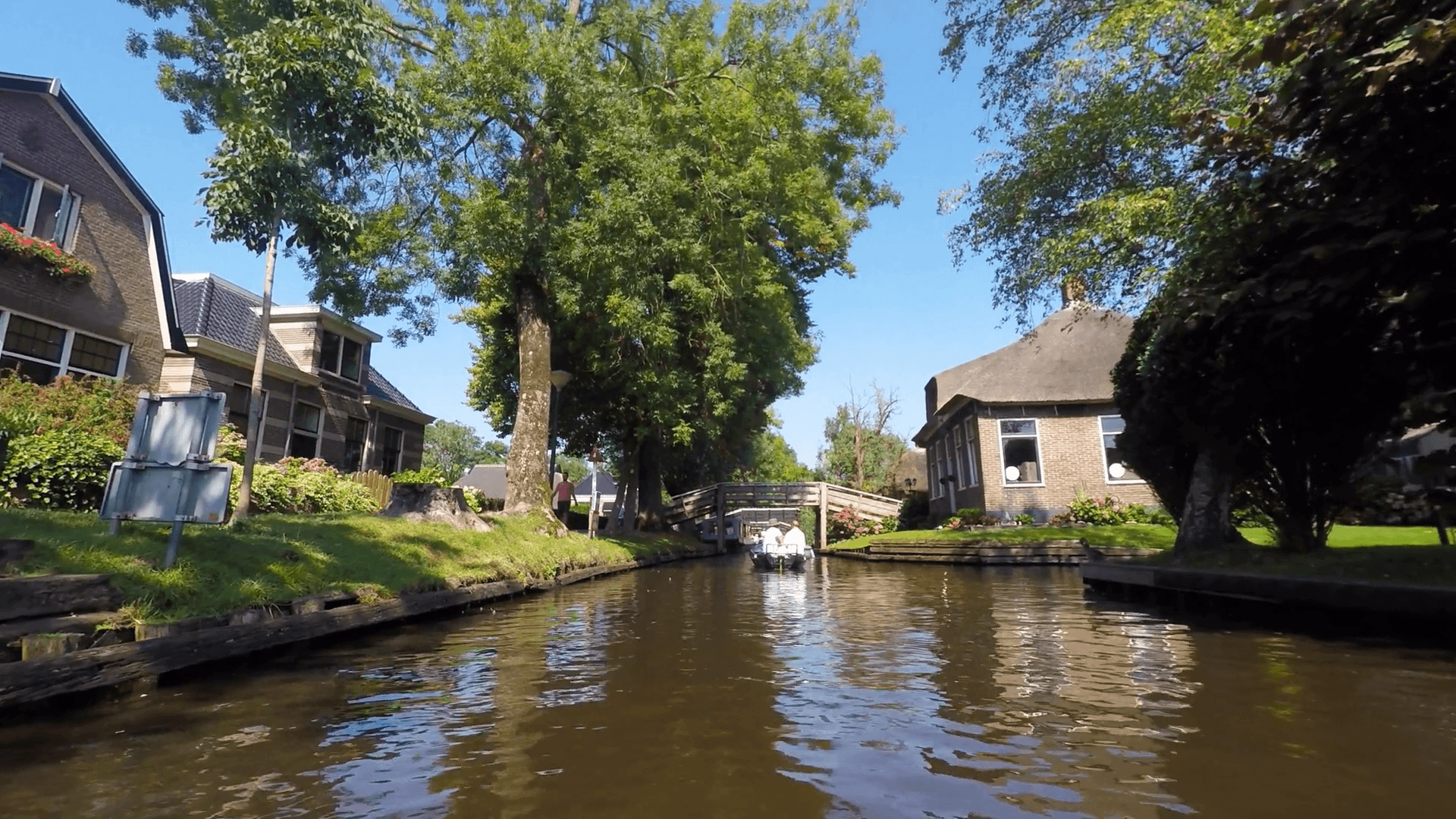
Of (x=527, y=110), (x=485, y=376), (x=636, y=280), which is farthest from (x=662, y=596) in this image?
(x=485, y=376)

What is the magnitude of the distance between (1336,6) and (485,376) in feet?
83.6

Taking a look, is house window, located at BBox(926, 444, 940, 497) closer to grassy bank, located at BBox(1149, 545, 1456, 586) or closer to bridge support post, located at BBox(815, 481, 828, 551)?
bridge support post, located at BBox(815, 481, 828, 551)

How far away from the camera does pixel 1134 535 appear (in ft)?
62.5

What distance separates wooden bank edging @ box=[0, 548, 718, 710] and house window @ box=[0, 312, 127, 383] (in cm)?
1105

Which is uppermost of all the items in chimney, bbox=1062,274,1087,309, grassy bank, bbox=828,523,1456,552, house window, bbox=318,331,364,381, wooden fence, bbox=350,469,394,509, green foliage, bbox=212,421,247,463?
house window, bbox=318,331,364,381

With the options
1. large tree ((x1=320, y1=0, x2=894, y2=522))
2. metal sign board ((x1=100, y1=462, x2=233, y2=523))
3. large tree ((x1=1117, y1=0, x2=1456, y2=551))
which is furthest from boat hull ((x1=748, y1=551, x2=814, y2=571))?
metal sign board ((x1=100, y1=462, x2=233, y2=523))

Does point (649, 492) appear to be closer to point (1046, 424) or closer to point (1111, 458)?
point (1046, 424)

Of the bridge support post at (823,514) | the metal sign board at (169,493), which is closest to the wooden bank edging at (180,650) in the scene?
the metal sign board at (169,493)

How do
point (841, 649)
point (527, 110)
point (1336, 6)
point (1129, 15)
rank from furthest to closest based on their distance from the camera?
point (527, 110) < point (1129, 15) < point (841, 649) < point (1336, 6)

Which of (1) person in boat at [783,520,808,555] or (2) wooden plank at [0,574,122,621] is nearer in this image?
(2) wooden plank at [0,574,122,621]

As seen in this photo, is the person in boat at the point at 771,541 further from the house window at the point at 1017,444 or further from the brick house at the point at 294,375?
the brick house at the point at 294,375

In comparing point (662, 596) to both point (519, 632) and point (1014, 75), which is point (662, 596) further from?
point (1014, 75)

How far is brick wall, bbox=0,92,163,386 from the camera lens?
49.3 ft

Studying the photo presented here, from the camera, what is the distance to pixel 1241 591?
326 inches
